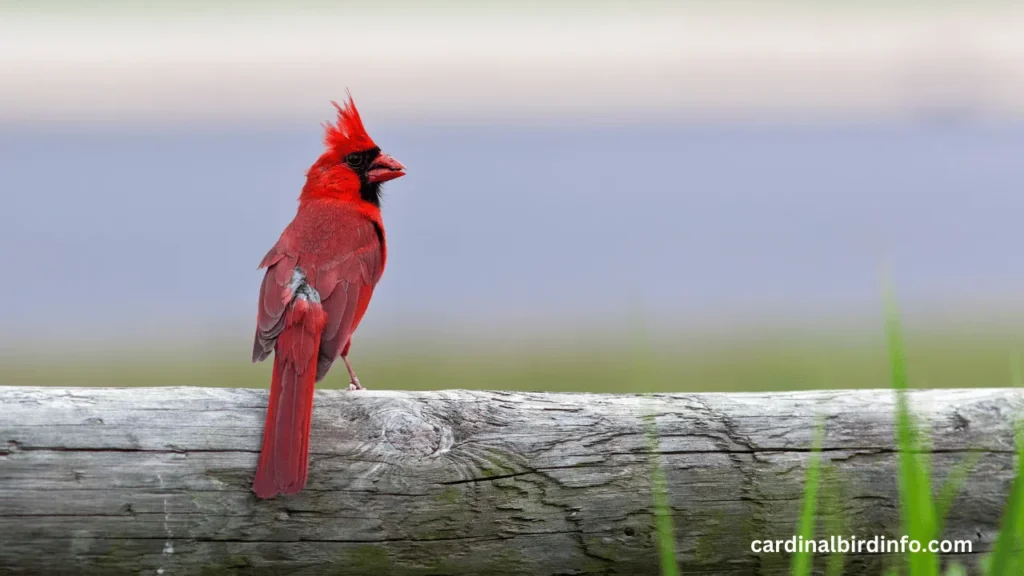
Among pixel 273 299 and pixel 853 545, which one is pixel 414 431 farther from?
pixel 853 545

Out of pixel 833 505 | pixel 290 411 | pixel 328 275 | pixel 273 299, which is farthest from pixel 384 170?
pixel 833 505

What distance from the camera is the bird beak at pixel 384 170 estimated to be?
3389 mm

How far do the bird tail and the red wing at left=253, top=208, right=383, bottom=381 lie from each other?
0.18 ft

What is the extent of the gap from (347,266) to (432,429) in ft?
2.68

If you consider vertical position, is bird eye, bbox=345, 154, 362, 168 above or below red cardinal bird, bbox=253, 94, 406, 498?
above

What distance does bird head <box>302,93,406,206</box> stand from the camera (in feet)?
11.0

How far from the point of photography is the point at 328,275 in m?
2.88

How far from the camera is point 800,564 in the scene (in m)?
1.55

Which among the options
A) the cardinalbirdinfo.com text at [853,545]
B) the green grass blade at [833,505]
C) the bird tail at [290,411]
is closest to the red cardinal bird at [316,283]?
the bird tail at [290,411]

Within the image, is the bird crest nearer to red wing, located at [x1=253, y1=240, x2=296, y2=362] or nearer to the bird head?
the bird head

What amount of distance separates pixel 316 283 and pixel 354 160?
2.17 ft

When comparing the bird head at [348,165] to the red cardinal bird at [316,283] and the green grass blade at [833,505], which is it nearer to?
the red cardinal bird at [316,283]

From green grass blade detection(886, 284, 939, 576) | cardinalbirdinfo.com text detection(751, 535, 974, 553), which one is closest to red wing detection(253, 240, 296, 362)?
cardinalbirdinfo.com text detection(751, 535, 974, 553)

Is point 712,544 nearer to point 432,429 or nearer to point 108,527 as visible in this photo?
point 432,429
